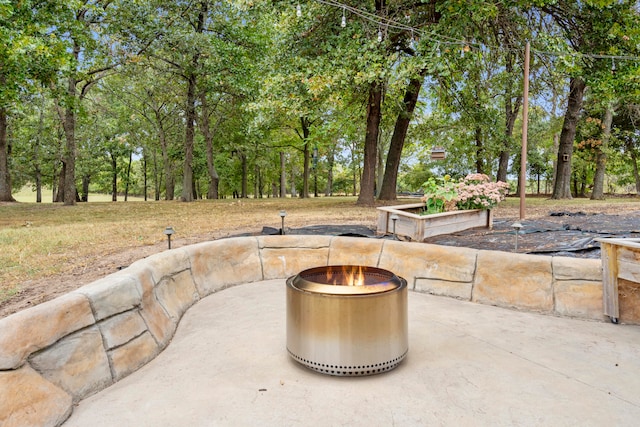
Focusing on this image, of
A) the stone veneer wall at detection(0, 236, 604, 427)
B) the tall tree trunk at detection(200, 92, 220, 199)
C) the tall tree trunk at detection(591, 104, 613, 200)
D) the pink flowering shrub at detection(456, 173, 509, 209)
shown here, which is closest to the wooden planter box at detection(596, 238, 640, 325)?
the stone veneer wall at detection(0, 236, 604, 427)

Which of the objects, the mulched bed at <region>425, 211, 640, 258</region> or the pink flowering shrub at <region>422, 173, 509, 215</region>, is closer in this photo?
the mulched bed at <region>425, 211, 640, 258</region>

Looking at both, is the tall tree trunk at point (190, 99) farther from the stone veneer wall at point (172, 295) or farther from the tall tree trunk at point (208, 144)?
the stone veneer wall at point (172, 295)

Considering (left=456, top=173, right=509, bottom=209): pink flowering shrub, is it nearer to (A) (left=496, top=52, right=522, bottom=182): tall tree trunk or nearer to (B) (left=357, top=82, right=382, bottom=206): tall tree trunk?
(B) (left=357, top=82, right=382, bottom=206): tall tree trunk

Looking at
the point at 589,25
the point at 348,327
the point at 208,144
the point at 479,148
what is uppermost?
the point at 589,25

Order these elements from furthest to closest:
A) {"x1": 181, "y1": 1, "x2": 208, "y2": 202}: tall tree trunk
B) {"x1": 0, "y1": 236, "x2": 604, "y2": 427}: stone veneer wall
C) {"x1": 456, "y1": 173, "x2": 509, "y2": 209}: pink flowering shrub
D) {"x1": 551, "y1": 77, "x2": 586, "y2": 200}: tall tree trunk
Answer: {"x1": 181, "y1": 1, "x2": 208, "y2": 202}: tall tree trunk → {"x1": 551, "y1": 77, "x2": 586, "y2": 200}: tall tree trunk → {"x1": 456, "y1": 173, "x2": 509, "y2": 209}: pink flowering shrub → {"x1": 0, "y1": 236, "x2": 604, "y2": 427}: stone veneer wall

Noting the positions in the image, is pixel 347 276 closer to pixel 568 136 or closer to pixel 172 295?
pixel 172 295

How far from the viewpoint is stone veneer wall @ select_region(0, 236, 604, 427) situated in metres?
1.98

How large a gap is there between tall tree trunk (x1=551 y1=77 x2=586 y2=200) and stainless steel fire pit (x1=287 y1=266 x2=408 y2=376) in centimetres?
1602

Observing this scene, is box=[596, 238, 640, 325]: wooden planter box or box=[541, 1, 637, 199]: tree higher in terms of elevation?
box=[541, 1, 637, 199]: tree

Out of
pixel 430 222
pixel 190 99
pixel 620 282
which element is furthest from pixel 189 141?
pixel 620 282

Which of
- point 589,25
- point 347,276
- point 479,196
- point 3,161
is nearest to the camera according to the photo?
point 347,276

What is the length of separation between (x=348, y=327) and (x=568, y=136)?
17362mm

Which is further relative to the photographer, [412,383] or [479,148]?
[479,148]

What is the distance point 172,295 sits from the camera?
358 centimetres
